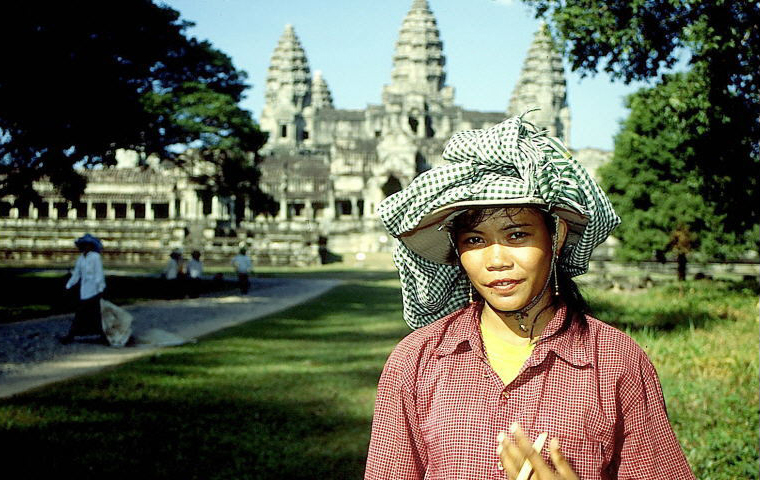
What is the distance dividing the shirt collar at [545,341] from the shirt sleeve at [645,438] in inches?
6.0

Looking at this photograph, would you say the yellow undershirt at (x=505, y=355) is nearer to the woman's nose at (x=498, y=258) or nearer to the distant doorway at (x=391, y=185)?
the woman's nose at (x=498, y=258)

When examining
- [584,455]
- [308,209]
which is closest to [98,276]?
[584,455]

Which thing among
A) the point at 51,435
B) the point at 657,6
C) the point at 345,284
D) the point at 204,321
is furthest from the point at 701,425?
the point at 345,284

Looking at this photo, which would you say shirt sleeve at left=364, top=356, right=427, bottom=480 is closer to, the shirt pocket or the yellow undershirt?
the yellow undershirt

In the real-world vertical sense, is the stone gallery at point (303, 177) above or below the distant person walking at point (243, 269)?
above

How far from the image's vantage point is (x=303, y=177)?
6675 cm

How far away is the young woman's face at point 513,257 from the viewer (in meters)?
2.37

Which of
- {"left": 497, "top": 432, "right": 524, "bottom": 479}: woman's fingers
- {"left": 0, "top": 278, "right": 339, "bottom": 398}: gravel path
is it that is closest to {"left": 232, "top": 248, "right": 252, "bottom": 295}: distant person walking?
{"left": 0, "top": 278, "right": 339, "bottom": 398}: gravel path

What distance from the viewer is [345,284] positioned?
88.9ft

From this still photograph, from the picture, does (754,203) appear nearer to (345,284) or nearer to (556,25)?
(556,25)

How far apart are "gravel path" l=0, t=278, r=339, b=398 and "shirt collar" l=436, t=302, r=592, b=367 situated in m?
6.79

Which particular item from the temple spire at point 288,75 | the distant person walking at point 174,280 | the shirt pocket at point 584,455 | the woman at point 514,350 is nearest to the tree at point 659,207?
the distant person walking at point 174,280

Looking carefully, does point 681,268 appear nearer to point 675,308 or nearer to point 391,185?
point 675,308

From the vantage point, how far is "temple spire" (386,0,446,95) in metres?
82.1
